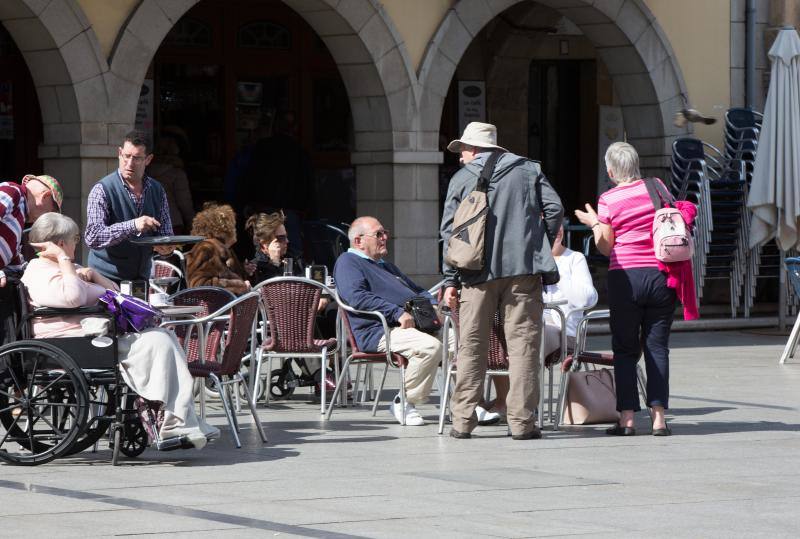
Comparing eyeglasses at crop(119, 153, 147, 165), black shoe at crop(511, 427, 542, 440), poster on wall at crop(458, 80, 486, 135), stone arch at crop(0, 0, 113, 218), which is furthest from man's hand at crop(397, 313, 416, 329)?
poster on wall at crop(458, 80, 486, 135)

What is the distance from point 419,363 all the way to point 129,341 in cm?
212

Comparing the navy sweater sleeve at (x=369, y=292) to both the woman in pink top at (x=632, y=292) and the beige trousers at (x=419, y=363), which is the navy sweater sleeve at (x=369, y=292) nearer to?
the beige trousers at (x=419, y=363)

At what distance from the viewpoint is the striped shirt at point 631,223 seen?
9539 mm

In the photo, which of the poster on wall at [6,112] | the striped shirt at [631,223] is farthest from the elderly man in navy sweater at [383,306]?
the poster on wall at [6,112]

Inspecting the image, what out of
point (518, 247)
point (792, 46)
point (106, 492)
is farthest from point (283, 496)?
point (792, 46)

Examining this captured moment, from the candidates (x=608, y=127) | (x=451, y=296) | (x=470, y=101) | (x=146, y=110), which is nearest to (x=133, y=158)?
(x=451, y=296)

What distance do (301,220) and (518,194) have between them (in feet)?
22.3

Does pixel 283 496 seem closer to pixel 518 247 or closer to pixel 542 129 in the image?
pixel 518 247

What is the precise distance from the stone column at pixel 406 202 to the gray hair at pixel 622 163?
6499 millimetres

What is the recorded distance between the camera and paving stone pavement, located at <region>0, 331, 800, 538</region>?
6535 mm

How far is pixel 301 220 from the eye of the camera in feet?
52.0

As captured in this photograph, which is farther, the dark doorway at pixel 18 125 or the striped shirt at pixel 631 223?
the dark doorway at pixel 18 125

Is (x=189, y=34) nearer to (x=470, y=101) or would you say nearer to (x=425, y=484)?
(x=470, y=101)

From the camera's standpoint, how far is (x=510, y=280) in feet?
30.3
